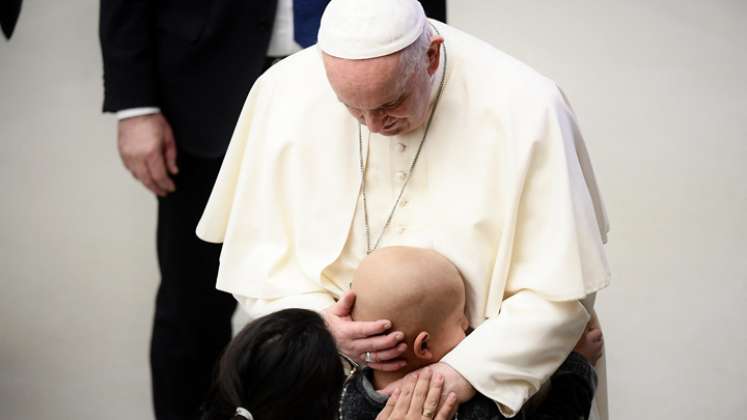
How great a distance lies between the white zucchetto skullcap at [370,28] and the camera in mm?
3080

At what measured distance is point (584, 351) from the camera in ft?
11.7

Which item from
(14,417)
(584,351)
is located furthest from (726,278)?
(14,417)

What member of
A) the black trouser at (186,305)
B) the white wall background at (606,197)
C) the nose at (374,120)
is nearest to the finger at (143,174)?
the black trouser at (186,305)

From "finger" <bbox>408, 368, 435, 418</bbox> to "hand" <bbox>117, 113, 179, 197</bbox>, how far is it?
1.41 meters

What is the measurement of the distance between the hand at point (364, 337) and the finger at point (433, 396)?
79mm

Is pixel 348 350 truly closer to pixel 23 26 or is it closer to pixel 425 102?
pixel 425 102

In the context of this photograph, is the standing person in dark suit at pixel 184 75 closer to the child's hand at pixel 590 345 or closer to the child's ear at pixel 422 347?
the child's hand at pixel 590 345

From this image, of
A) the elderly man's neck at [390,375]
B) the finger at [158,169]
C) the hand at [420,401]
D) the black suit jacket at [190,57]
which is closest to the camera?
the hand at [420,401]

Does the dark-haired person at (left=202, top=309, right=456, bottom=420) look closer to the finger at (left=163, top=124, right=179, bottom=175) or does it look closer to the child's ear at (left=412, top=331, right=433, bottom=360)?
the child's ear at (left=412, top=331, right=433, bottom=360)

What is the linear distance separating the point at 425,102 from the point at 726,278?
2.56 m

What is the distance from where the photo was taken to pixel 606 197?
598 centimetres

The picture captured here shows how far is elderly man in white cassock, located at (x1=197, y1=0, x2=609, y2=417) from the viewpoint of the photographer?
3119mm

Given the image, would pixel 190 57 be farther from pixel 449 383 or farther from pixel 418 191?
pixel 449 383

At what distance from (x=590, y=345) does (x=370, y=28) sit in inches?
41.7
